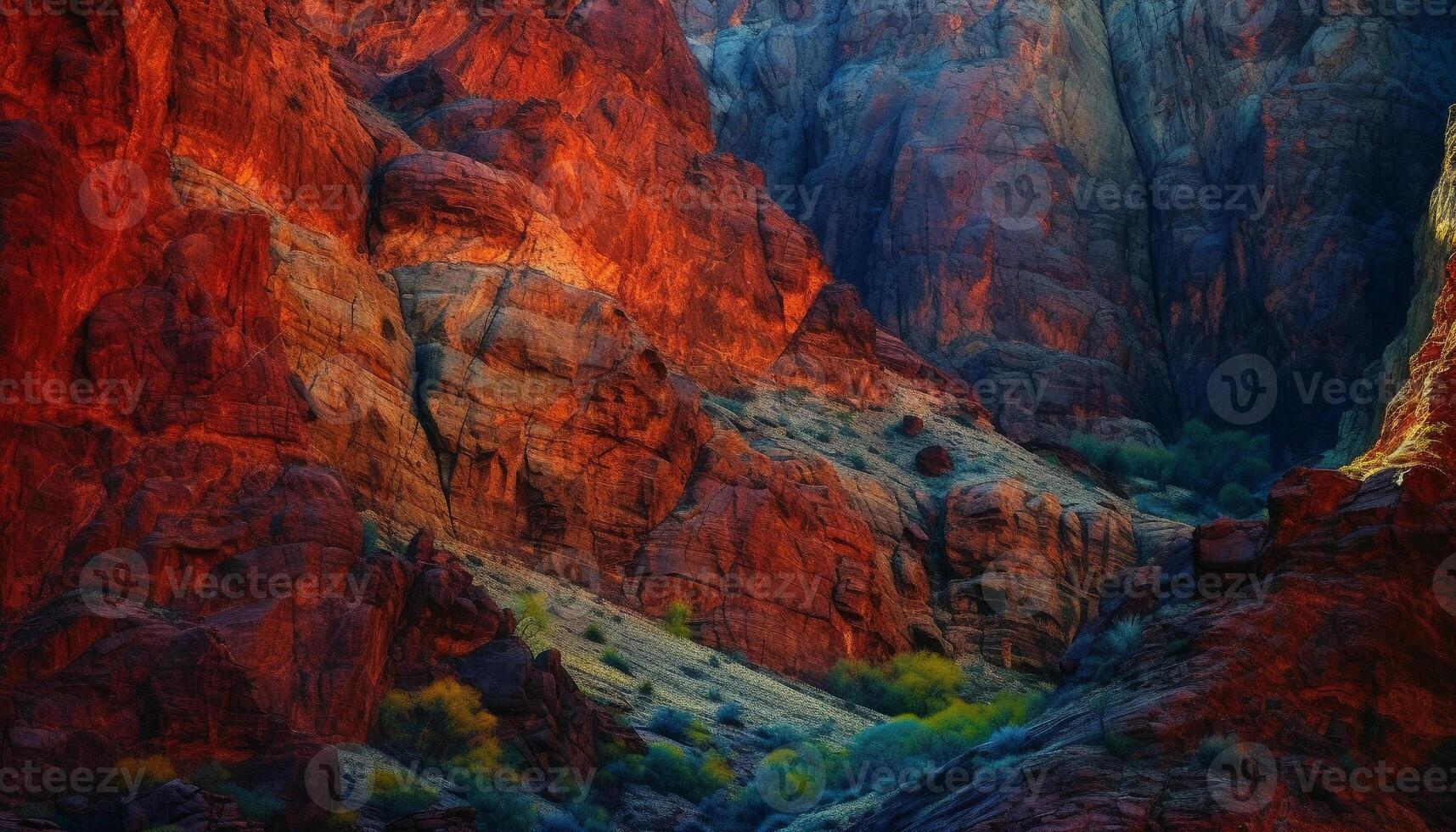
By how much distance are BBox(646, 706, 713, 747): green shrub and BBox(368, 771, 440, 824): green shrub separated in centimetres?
889

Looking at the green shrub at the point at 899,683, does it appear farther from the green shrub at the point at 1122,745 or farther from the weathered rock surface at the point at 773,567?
the green shrub at the point at 1122,745

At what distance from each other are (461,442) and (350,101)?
17.0m

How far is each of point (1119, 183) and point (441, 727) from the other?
7351cm

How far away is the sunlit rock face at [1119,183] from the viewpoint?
268 ft

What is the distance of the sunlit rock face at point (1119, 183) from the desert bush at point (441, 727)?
50438 mm

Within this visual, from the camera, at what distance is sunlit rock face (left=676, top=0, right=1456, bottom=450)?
Answer: 81.8m

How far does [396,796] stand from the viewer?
87.4 ft

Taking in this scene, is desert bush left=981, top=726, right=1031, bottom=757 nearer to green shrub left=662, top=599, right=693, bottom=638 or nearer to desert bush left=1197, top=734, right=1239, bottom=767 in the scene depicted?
desert bush left=1197, top=734, right=1239, bottom=767

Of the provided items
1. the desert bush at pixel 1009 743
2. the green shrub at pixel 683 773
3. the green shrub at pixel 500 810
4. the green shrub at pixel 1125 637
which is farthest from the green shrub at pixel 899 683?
the desert bush at pixel 1009 743

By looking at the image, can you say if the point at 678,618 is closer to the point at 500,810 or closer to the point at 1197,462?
the point at 500,810

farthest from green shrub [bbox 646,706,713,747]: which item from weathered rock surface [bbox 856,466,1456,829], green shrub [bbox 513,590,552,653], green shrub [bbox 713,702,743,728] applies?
weathered rock surface [bbox 856,466,1456,829]

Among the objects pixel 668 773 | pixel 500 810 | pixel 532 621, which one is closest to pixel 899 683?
pixel 532 621

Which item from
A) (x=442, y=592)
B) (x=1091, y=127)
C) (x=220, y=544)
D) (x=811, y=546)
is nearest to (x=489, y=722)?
(x=442, y=592)

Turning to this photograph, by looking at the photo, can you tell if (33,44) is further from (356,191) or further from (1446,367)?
(1446,367)
